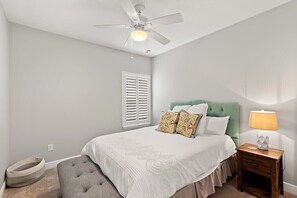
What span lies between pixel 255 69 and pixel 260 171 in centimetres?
148

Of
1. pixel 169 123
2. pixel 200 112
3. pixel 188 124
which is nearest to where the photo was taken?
pixel 188 124

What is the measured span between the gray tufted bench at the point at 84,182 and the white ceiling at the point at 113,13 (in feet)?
6.94

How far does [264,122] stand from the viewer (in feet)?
6.08

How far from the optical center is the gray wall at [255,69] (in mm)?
1951

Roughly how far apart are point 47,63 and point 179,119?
2.68 m

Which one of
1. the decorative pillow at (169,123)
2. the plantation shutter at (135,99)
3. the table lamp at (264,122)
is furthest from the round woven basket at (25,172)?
the table lamp at (264,122)

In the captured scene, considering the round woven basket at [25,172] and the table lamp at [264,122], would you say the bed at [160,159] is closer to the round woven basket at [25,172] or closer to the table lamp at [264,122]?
the table lamp at [264,122]

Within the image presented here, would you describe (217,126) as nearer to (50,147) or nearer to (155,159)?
(155,159)

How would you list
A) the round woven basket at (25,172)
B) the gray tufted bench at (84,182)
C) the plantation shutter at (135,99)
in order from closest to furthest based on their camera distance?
the gray tufted bench at (84,182) < the round woven basket at (25,172) < the plantation shutter at (135,99)

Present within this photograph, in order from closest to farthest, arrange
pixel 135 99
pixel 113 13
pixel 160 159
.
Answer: pixel 160 159 < pixel 113 13 < pixel 135 99

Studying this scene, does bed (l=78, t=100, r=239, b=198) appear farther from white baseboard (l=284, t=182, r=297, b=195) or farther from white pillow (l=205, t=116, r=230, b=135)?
white baseboard (l=284, t=182, r=297, b=195)

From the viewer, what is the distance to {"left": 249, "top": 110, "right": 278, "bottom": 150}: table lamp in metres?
1.83

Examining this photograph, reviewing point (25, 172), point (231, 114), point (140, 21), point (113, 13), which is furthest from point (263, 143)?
point (25, 172)

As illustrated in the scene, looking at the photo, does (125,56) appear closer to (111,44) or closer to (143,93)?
(111,44)
